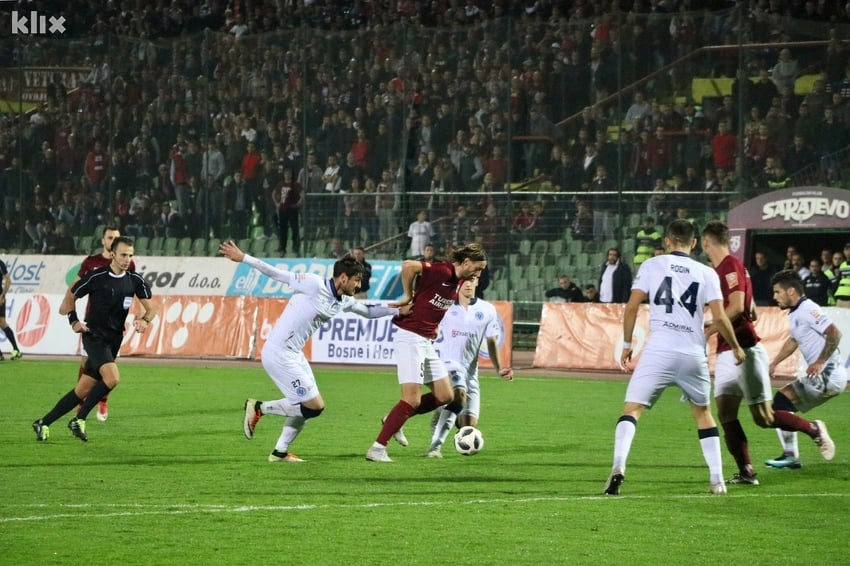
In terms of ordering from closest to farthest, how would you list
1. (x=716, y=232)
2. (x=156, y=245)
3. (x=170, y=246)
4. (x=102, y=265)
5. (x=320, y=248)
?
(x=716, y=232)
(x=102, y=265)
(x=320, y=248)
(x=170, y=246)
(x=156, y=245)

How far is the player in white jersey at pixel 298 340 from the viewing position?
40.5 ft

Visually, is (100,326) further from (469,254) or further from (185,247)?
(185,247)

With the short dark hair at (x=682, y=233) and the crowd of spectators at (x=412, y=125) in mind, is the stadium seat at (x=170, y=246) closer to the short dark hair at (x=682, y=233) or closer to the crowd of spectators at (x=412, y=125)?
the crowd of spectators at (x=412, y=125)

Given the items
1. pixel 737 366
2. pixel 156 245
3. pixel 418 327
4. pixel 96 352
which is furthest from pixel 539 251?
pixel 737 366

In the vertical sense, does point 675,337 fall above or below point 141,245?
below

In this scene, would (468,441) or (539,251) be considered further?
(539,251)

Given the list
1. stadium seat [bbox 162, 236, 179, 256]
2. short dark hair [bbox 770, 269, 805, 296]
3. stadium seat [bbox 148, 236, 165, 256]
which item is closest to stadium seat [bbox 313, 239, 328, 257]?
stadium seat [bbox 162, 236, 179, 256]

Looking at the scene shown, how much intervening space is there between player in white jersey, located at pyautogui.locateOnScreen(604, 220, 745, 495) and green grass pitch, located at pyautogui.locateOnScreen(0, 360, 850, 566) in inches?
25.5

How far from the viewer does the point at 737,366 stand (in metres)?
11.3

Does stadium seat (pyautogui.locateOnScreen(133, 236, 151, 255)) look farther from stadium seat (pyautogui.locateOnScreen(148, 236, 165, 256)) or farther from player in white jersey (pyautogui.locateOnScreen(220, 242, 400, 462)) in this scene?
player in white jersey (pyautogui.locateOnScreen(220, 242, 400, 462))

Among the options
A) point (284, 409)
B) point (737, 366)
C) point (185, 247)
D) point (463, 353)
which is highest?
point (185, 247)

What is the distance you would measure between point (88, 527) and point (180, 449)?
464 cm

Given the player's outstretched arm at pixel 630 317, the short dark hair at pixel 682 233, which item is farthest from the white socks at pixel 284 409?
the short dark hair at pixel 682 233

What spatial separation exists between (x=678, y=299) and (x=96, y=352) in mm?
6697
